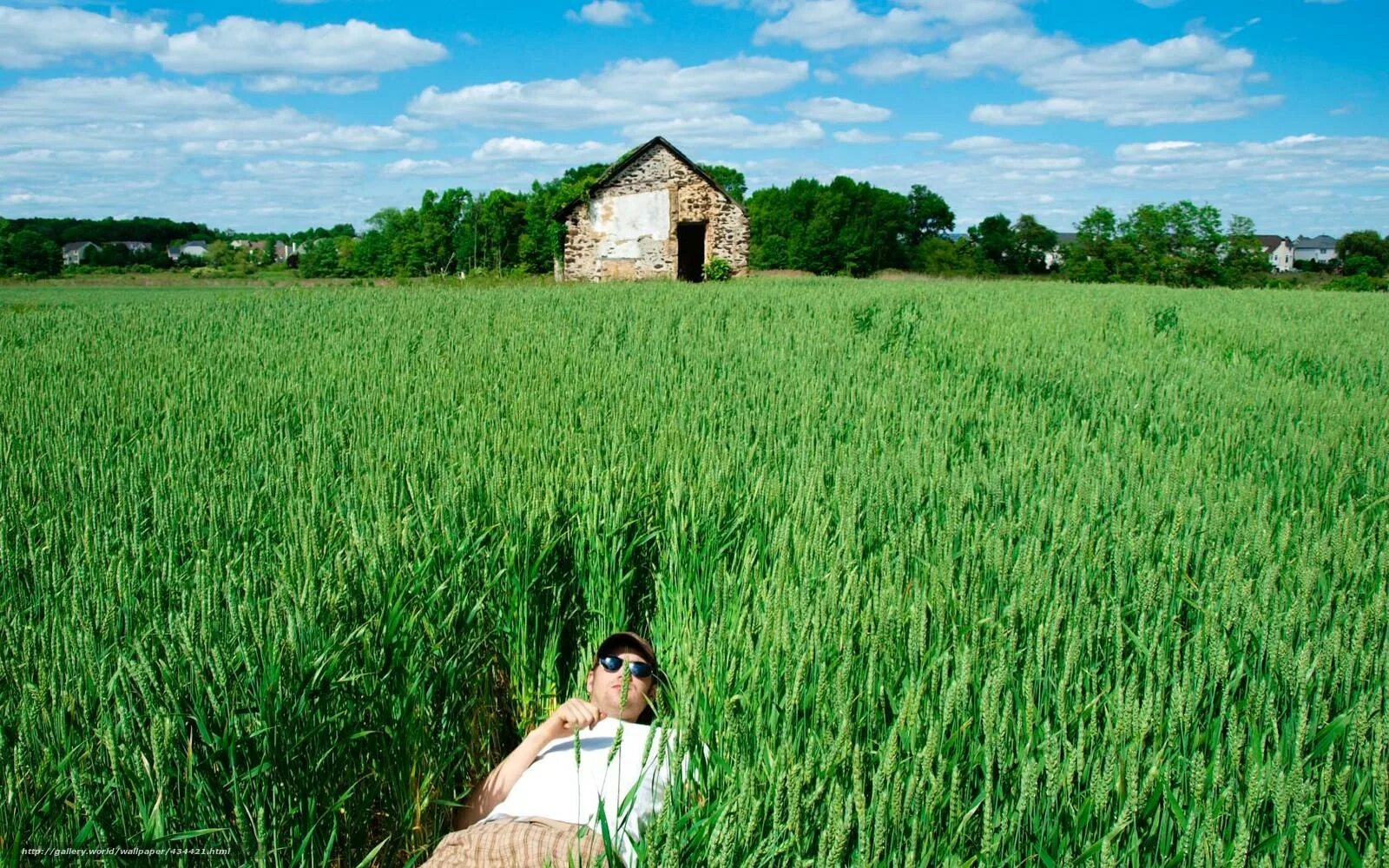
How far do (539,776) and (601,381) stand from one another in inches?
156

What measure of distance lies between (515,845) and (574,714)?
58 cm

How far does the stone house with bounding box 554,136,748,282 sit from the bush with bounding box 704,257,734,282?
0.58ft

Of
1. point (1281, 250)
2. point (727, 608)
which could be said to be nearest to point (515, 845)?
point (727, 608)

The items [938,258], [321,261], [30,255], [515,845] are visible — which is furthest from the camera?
[321,261]

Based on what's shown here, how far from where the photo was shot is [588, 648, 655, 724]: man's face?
254 centimetres

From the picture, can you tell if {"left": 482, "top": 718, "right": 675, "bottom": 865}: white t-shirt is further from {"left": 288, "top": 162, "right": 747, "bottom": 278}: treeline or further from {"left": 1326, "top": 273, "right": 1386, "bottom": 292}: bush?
{"left": 288, "top": 162, "right": 747, "bottom": 278}: treeline

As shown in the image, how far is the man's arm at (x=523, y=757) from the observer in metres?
2.35

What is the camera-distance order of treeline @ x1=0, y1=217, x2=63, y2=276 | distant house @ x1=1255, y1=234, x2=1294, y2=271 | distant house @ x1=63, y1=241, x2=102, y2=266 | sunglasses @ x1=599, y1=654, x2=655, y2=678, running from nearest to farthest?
1. sunglasses @ x1=599, y1=654, x2=655, y2=678
2. treeline @ x1=0, y1=217, x2=63, y2=276
3. distant house @ x1=63, y1=241, x2=102, y2=266
4. distant house @ x1=1255, y1=234, x2=1294, y2=271

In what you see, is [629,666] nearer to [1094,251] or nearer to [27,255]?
[1094,251]

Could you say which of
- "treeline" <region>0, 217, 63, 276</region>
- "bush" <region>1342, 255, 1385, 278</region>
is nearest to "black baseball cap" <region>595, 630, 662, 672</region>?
"treeline" <region>0, 217, 63, 276</region>

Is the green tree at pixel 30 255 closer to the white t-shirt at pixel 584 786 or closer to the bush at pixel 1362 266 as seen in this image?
the white t-shirt at pixel 584 786

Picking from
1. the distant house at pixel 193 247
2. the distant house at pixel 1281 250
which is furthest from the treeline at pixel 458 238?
the distant house at pixel 1281 250

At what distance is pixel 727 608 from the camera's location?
247 cm

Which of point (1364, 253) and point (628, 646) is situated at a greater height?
point (1364, 253)
